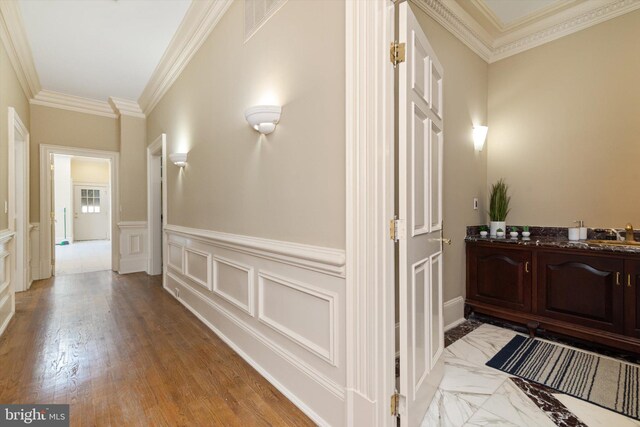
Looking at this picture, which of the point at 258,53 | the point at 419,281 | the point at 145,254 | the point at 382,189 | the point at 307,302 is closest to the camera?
the point at 382,189

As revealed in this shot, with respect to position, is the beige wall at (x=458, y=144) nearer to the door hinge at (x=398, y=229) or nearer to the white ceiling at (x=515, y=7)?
the white ceiling at (x=515, y=7)

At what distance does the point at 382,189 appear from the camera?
1287 mm

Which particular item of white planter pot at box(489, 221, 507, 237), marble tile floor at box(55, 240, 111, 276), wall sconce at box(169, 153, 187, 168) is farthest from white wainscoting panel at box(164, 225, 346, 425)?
marble tile floor at box(55, 240, 111, 276)

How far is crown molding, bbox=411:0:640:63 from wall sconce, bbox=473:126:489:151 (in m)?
0.78

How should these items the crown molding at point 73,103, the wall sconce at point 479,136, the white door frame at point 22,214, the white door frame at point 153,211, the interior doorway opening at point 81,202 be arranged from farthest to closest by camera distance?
the interior doorway opening at point 81,202, the white door frame at point 153,211, the crown molding at point 73,103, the white door frame at point 22,214, the wall sconce at point 479,136

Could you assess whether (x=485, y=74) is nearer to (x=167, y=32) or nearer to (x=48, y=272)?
(x=167, y=32)

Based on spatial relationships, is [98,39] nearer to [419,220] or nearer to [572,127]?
[419,220]

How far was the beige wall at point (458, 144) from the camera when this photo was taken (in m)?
2.65

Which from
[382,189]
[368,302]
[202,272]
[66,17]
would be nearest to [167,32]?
[66,17]

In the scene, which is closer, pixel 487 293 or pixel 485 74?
pixel 487 293

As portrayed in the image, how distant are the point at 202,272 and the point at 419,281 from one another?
227 centimetres

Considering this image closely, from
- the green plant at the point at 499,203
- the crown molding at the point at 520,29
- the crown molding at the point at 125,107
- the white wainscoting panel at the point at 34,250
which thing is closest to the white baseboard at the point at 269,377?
the green plant at the point at 499,203

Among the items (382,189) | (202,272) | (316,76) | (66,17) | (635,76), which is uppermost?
(66,17)

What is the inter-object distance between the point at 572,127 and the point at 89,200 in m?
13.2
